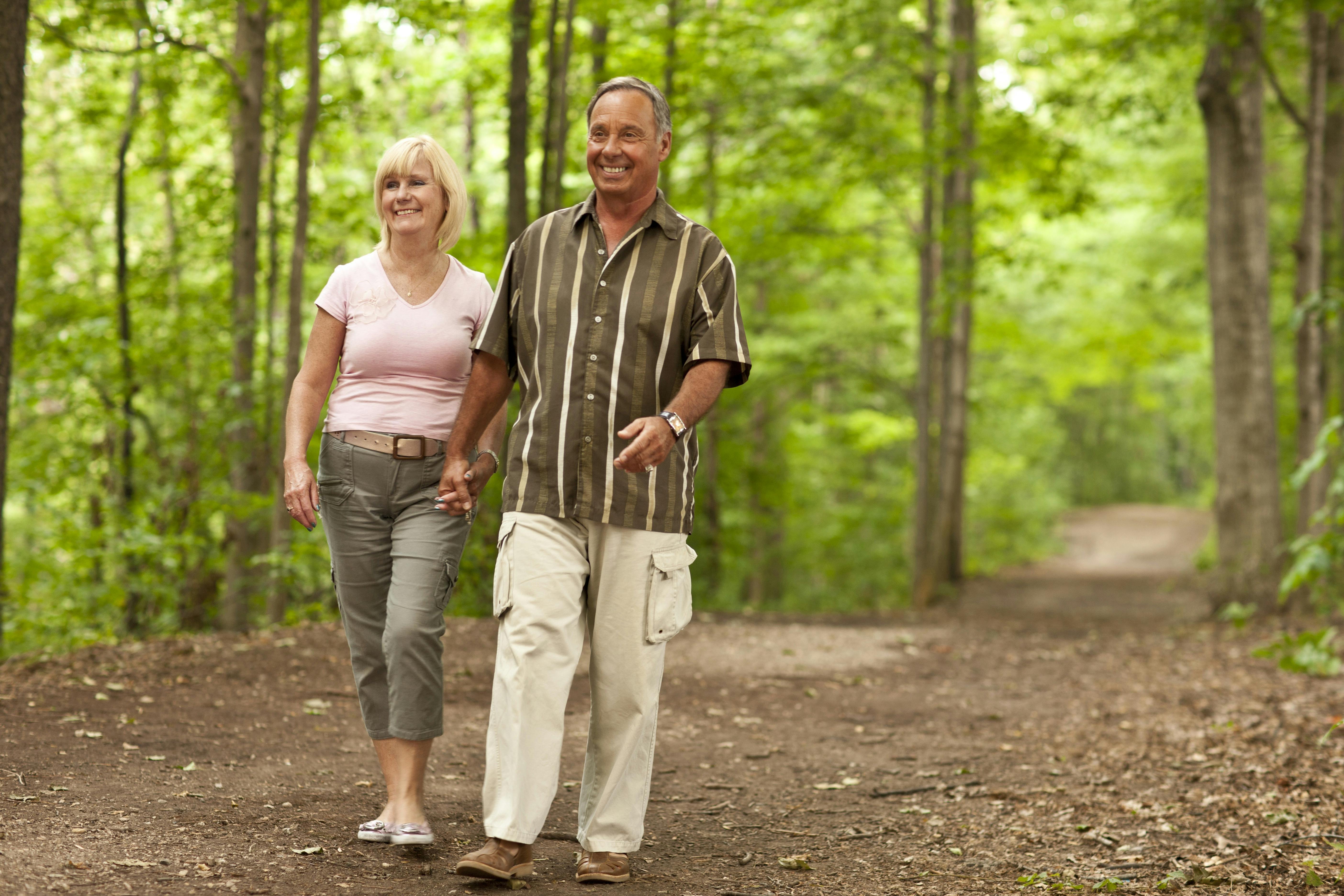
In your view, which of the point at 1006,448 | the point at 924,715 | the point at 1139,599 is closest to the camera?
the point at 924,715

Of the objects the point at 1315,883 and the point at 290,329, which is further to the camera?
the point at 290,329

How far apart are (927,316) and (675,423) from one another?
1309cm

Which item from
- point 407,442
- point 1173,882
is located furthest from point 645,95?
point 1173,882

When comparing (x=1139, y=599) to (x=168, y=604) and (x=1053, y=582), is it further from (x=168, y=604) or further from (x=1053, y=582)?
(x=168, y=604)

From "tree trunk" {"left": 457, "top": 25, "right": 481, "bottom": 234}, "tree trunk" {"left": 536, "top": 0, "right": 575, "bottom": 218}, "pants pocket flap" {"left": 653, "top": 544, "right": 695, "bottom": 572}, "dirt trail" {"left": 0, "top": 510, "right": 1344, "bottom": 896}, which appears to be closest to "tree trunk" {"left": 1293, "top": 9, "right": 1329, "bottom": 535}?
"dirt trail" {"left": 0, "top": 510, "right": 1344, "bottom": 896}

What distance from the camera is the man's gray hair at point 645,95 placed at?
330cm

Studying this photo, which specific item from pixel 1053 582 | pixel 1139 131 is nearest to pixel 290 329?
pixel 1139 131

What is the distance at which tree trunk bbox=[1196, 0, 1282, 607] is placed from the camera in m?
10.9

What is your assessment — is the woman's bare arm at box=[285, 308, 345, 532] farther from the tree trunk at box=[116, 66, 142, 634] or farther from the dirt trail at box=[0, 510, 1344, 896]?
the tree trunk at box=[116, 66, 142, 634]

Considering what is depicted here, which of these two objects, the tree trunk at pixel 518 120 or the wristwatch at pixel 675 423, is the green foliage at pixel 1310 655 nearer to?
the wristwatch at pixel 675 423

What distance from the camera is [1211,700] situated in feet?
22.9

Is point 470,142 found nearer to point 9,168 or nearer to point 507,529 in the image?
point 9,168

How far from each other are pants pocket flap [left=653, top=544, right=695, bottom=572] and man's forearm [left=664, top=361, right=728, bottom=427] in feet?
1.20

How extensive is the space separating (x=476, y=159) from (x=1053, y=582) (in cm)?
1175
